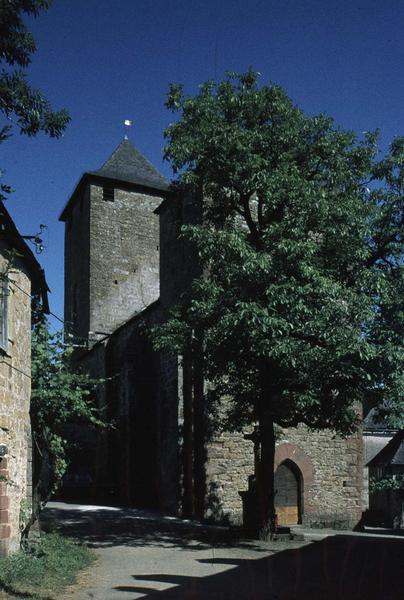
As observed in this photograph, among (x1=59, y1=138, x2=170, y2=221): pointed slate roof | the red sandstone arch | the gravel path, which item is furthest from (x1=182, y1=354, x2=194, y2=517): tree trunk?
(x1=59, y1=138, x2=170, y2=221): pointed slate roof

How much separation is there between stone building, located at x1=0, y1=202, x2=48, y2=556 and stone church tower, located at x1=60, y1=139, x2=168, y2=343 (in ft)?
59.4

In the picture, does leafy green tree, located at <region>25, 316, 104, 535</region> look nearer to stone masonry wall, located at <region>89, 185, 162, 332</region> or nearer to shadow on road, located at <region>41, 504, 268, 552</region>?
shadow on road, located at <region>41, 504, 268, 552</region>

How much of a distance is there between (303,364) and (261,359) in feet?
4.92

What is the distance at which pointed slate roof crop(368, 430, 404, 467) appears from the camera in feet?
116

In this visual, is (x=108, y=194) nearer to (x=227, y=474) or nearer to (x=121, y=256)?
(x=121, y=256)

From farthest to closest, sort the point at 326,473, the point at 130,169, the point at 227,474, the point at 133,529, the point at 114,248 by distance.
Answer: the point at 130,169 < the point at 114,248 < the point at 326,473 < the point at 227,474 < the point at 133,529

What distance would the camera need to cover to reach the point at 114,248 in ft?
100

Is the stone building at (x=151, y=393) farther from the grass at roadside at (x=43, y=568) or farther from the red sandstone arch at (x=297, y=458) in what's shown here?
the grass at roadside at (x=43, y=568)

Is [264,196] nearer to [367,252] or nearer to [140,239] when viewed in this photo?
[367,252]

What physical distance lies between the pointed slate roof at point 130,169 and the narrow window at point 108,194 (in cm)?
59

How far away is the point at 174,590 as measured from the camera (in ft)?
27.9

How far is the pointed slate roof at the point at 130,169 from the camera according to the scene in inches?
1237

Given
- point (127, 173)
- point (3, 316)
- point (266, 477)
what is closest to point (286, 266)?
point (266, 477)

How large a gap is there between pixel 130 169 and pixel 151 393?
13.6 metres
